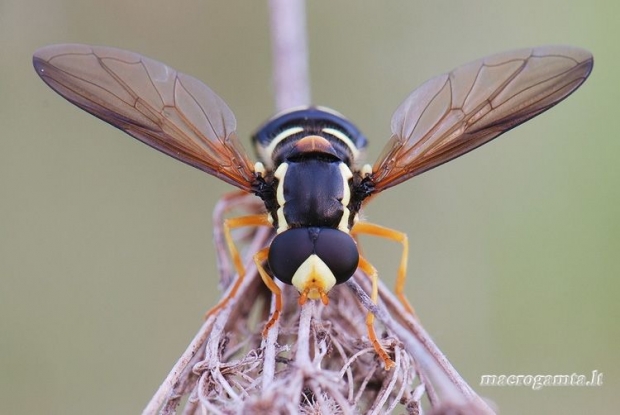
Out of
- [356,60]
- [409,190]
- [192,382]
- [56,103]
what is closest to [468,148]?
[192,382]

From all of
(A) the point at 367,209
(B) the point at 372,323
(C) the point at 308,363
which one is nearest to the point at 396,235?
(B) the point at 372,323

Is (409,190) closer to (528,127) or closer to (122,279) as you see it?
(528,127)

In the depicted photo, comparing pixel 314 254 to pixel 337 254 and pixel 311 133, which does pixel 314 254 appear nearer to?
pixel 337 254

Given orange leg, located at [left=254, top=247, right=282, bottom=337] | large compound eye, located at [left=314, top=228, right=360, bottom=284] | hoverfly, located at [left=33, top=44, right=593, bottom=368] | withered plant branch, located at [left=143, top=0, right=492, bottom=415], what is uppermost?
hoverfly, located at [left=33, top=44, right=593, bottom=368]

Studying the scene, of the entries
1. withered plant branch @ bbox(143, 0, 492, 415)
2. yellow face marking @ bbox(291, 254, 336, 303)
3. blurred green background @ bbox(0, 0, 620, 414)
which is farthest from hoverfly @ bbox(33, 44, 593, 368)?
blurred green background @ bbox(0, 0, 620, 414)

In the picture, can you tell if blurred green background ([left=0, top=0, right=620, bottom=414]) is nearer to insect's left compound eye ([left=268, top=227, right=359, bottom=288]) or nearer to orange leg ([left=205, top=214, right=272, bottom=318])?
orange leg ([left=205, top=214, right=272, bottom=318])

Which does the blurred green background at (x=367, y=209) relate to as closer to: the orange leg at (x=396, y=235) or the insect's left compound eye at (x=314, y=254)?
the orange leg at (x=396, y=235)

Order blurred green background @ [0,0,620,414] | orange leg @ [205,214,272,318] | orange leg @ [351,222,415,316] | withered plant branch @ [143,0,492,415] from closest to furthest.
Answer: withered plant branch @ [143,0,492,415] < orange leg @ [205,214,272,318] < orange leg @ [351,222,415,316] < blurred green background @ [0,0,620,414]

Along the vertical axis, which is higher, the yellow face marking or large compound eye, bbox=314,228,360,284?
large compound eye, bbox=314,228,360,284
